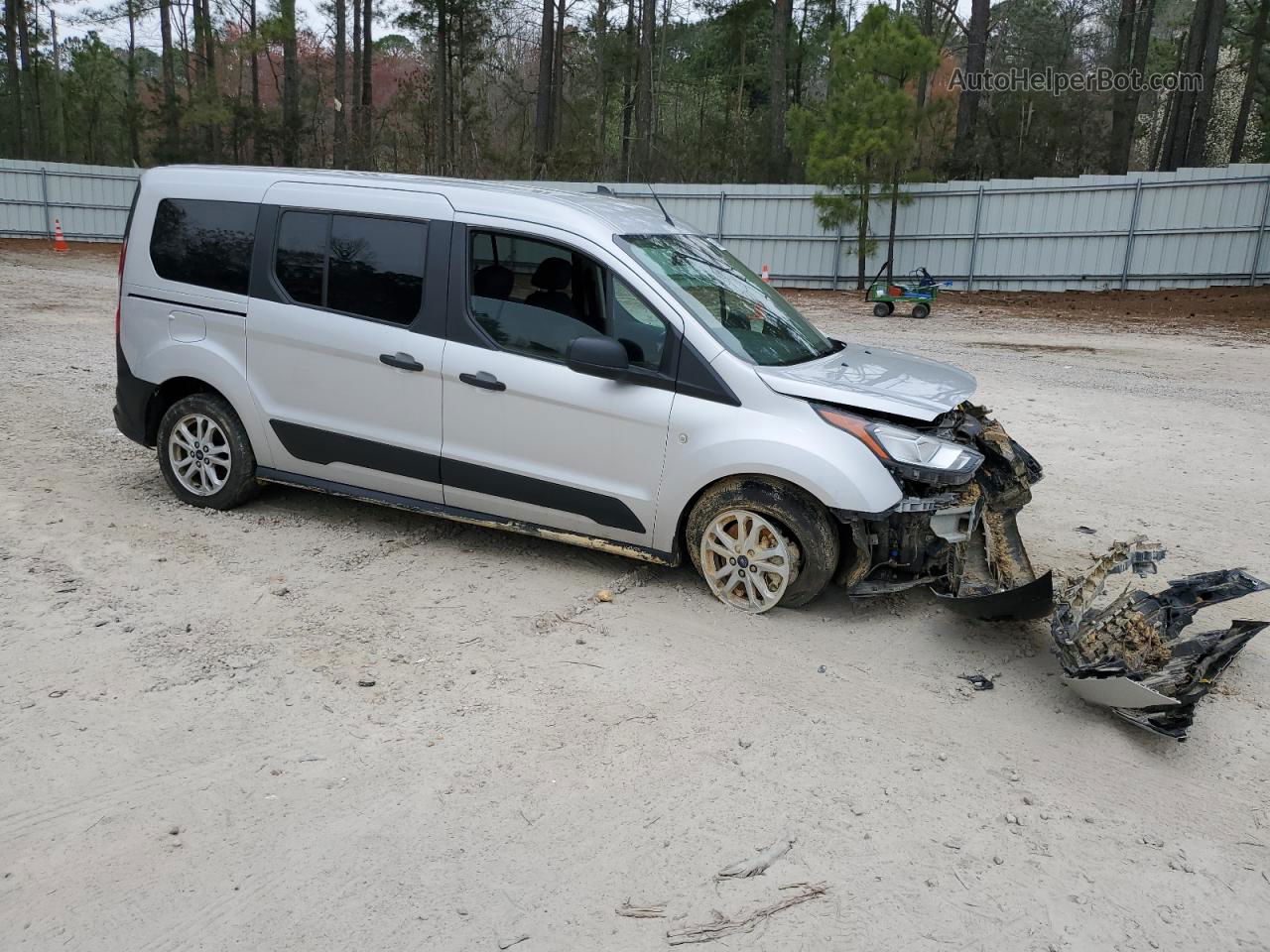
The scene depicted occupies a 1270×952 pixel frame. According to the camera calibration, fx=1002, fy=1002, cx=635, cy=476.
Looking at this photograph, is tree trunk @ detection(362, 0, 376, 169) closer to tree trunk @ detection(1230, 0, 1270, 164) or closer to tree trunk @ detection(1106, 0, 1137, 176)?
tree trunk @ detection(1106, 0, 1137, 176)

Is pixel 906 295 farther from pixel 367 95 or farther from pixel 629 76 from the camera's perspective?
pixel 367 95

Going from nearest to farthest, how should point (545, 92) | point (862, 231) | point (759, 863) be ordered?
point (759, 863)
point (862, 231)
point (545, 92)

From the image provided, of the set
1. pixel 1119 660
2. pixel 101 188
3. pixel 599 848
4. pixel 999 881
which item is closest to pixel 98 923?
pixel 599 848

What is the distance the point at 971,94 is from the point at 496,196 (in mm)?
27423

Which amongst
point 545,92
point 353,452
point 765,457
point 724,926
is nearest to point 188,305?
point 353,452

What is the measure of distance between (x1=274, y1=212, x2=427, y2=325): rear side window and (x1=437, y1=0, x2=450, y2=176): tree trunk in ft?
106

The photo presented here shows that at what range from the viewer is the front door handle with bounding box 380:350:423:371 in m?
5.28

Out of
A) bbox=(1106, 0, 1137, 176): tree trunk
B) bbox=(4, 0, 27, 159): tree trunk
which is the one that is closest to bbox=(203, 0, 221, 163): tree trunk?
bbox=(4, 0, 27, 159): tree trunk

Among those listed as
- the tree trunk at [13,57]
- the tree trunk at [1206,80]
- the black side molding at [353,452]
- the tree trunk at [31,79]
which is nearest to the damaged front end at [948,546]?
the black side molding at [353,452]

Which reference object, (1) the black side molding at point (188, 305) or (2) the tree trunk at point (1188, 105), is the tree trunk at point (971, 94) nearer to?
(2) the tree trunk at point (1188, 105)

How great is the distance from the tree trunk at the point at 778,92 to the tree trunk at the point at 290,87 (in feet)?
53.4

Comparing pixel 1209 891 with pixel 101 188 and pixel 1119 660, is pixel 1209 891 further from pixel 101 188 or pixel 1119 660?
pixel 101 188

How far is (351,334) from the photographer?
214 inches

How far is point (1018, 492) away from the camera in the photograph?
17.0 feet
